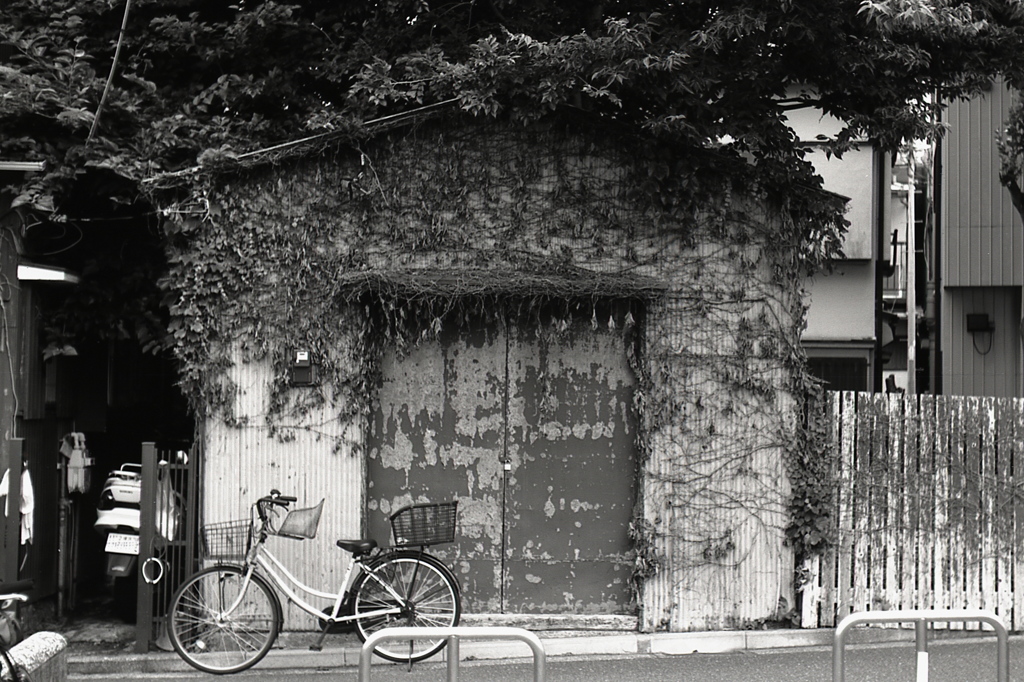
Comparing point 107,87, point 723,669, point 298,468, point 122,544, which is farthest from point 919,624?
point 107,87

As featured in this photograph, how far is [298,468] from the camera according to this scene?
9.60 meters

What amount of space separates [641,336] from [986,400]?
3.13m

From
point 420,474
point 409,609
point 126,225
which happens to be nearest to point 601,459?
point 420,474

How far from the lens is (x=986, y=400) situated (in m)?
9.88

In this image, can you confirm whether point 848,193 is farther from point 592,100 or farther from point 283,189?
point 283,189

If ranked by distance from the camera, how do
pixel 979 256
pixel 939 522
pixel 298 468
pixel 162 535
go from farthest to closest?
pixel 979 256, pixel 939 522, pixel 298 468, pixel 162 535

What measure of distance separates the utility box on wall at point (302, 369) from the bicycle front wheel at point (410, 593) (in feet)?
6.06

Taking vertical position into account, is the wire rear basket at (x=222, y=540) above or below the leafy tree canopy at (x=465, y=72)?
below

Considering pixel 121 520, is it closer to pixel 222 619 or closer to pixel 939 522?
pixel 222 619

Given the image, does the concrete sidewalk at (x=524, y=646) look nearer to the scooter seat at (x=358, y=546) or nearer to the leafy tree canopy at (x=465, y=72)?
the scooter seat at (x=358, y=546)

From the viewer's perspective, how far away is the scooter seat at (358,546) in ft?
28.1

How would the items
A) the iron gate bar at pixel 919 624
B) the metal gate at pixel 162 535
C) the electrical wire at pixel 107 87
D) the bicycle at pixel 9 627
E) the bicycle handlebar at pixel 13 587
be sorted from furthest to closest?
the electrical wire at pixel 107 87, the metal gate at pixel 162 535, the bicycle handlebar at pixel 13 587, the bicycle at pixel 9 627, the iron gate bar at pixel 919 624

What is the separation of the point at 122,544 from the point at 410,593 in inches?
106

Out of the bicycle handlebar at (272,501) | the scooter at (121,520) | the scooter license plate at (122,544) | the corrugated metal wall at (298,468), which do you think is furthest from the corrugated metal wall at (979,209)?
the scooter license plate at (122,544)
